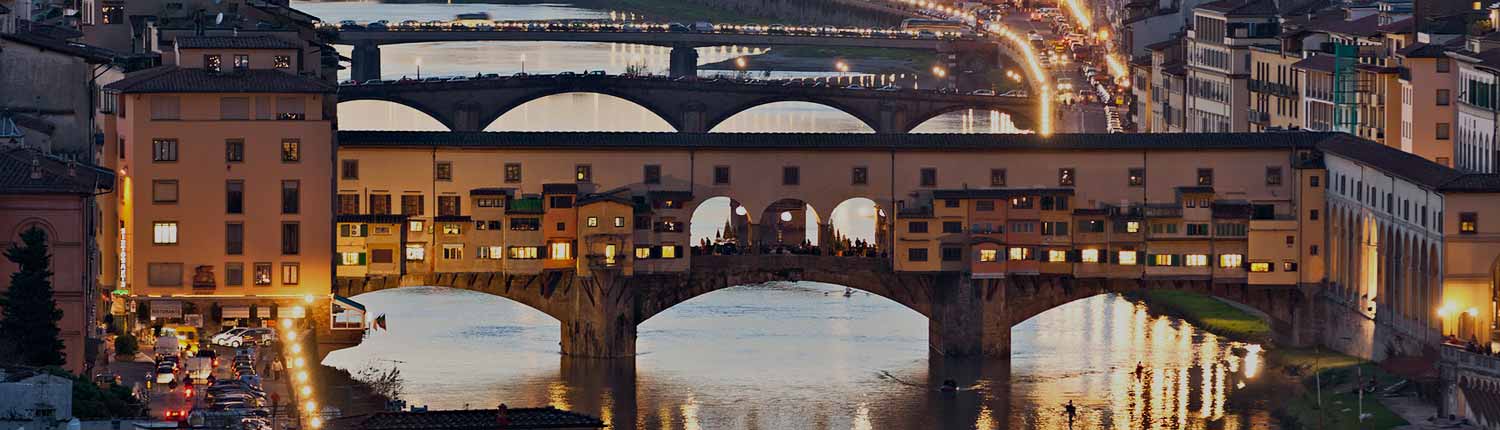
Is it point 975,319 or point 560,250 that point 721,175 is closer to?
point 560,250

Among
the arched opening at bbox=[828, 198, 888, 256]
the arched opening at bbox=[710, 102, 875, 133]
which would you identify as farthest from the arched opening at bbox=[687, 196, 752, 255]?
the arched opening at bbox=[710, 102, 875, 133]

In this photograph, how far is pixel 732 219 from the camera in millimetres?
131000

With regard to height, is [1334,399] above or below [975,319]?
below

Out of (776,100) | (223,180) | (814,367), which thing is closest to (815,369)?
(814,367)


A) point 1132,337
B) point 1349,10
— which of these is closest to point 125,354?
point 1132,337

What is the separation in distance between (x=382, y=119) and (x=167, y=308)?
9410cm

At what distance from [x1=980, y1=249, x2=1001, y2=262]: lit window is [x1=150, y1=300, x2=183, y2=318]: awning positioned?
20.5 m

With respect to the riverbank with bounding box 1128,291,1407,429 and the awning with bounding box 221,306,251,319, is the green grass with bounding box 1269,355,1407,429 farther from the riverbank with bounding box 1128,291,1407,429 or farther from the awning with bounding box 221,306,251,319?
the awning with bounding box 221,306,251,319

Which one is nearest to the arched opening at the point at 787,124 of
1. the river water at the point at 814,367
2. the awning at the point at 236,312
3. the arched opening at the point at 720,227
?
the arched opening at the point at 720,227

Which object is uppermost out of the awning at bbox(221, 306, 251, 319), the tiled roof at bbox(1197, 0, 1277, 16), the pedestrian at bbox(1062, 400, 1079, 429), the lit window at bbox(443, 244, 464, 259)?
the tiled roof at bbox(1197, 0, 1277, 16)

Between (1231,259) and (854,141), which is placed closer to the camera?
(1231,259)

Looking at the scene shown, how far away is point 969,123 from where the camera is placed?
191125 millimetres

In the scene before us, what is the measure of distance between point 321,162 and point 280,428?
79.5 feet

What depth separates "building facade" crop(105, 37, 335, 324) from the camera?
97.1 metres
